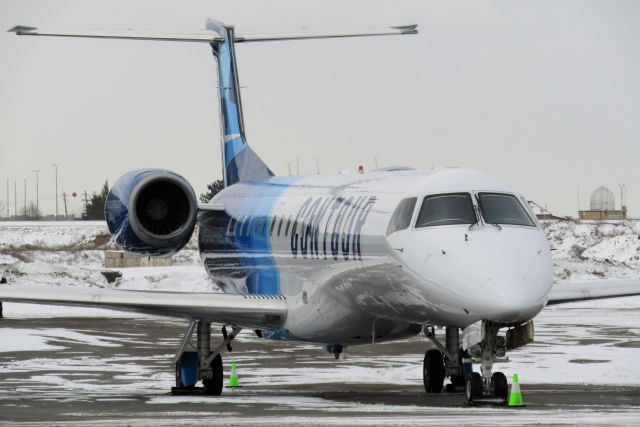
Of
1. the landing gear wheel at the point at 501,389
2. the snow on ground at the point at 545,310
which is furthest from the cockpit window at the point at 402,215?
the snow on ground at the point at 545,310

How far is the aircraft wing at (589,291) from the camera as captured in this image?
20750mm

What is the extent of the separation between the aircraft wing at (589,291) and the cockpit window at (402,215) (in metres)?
3.20

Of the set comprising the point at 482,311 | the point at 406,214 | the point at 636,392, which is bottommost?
the point at 636,392

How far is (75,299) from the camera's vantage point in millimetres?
20625

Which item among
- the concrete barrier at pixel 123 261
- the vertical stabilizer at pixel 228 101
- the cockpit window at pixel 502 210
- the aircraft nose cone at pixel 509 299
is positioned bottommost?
the aircraft nose cone at pixel 509 299

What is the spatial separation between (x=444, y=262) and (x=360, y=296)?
2.90m

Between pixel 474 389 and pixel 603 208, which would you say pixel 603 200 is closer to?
pixel 603 208

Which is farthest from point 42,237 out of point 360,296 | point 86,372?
point 360,296

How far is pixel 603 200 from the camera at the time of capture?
355 feet

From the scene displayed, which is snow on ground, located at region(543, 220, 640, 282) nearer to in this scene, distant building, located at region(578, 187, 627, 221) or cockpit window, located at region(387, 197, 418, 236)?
distant building, located at region(578, 187, 627, 221)

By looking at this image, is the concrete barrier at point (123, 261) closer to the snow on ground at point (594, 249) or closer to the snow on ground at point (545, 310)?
the snow on ground at point (545, 310)

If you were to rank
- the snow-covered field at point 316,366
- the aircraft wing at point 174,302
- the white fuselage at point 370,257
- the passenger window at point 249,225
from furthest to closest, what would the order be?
the passenger window at point 249,225 → the aircraft wing at point 174,302 → the snow-covered field at point 316,366 → the white fuselage at point 370,257

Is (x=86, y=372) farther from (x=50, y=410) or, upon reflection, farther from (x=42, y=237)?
(x=42, y=237)

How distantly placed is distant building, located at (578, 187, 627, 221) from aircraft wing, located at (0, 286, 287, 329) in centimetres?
8604
